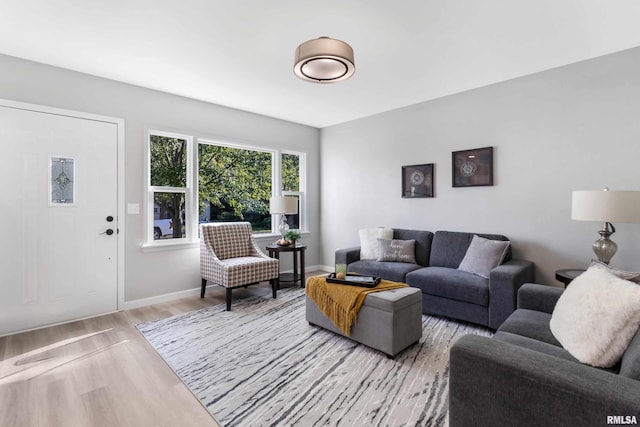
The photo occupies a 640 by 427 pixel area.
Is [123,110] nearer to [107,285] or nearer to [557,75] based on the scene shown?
[107,285]

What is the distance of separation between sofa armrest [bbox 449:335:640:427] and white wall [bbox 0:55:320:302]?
3.52m

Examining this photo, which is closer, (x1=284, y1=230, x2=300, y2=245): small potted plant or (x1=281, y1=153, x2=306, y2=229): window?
(x1=284, y1=230, x2=300, y2=245): small potted plant

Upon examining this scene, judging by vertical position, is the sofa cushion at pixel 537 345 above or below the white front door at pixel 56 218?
below

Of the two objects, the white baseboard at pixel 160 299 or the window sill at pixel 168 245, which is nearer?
the white baseboard at pixel 160 299

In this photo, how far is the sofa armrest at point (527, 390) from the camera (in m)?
A: 1.01

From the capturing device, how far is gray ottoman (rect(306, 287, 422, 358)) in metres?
2.39

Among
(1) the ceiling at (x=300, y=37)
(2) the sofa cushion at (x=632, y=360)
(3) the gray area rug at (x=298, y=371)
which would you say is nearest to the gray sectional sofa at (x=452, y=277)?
(3) the gray area rug at (x=298, y=371)

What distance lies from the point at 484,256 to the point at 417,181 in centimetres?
142

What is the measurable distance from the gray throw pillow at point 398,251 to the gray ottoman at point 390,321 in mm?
1282

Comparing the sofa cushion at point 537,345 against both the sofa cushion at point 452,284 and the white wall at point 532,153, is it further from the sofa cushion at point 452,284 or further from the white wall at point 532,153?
the white wall at point 532,153

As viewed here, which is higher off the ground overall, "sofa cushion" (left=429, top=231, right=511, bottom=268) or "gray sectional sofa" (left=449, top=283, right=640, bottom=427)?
"sofa cushion" (left=429, top=231, right=511, bottom=268)

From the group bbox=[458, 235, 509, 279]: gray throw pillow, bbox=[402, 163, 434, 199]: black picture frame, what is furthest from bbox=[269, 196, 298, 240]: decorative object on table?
bbox=[458, 235, 509, 279]: gray throw pillow

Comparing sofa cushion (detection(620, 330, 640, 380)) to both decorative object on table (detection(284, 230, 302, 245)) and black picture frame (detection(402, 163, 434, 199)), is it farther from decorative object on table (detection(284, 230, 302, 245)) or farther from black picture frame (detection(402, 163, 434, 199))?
decorative object on table (detection(284, 230, 302, 245))

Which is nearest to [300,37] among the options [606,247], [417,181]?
[417,181]
